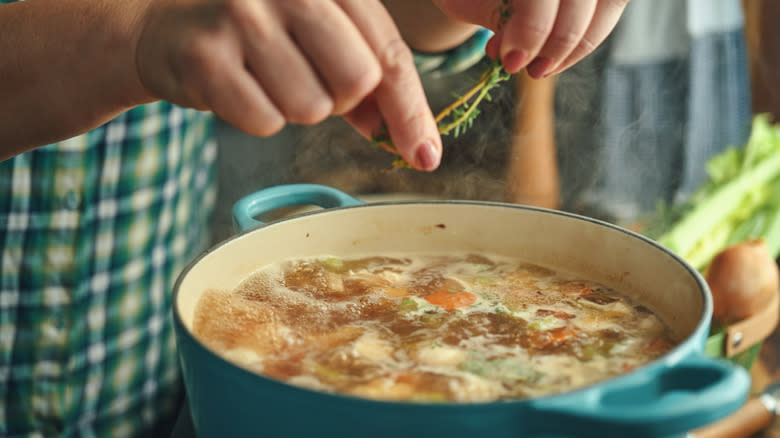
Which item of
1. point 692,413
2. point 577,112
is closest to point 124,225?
point 692,413

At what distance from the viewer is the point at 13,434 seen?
1399mm

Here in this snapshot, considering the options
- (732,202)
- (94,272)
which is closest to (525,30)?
(94,272)

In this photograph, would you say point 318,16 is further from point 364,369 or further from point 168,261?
point 168,261

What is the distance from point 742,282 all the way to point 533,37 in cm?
92

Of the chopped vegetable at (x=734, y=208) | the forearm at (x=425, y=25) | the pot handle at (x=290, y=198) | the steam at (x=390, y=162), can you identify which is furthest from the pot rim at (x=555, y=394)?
the steam at (x=390, y=162)

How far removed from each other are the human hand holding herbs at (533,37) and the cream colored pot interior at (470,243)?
17cm

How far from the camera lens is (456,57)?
1.42 m

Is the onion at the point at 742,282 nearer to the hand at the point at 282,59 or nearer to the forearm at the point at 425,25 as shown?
the forearm at the point at 425,25

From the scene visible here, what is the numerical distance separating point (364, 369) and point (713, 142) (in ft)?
9.79

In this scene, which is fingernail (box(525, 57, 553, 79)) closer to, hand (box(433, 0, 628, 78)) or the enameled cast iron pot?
hand (box(433, 0, 628, 78))

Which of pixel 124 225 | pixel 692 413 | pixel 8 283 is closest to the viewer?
pixel 692 413

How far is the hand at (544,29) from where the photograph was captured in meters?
0.78

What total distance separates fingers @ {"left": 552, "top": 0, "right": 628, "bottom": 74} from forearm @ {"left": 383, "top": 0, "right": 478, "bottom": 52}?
1.33ft

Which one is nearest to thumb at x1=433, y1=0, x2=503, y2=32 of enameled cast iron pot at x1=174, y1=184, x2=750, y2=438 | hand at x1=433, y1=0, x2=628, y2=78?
hand at x1=433, y1=0, x2=628, y2=78
